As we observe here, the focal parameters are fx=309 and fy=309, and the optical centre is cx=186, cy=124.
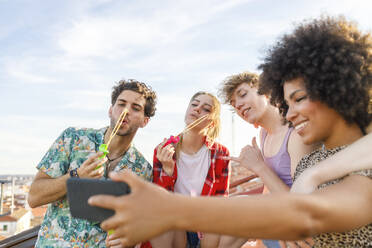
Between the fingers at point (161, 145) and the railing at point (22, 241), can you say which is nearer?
the fingers at point (161, 145)

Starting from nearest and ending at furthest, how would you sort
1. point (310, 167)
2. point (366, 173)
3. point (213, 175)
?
1. point (366, 173)
2. point (310, 167)
3. point (213, 175)

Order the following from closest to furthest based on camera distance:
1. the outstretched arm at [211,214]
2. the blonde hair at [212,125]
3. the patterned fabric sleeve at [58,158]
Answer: the outstretched arm at [211,214]
the patterned fabric sleeve at [58,158]
the blonde hair at [212,125]

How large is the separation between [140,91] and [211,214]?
7.67ft

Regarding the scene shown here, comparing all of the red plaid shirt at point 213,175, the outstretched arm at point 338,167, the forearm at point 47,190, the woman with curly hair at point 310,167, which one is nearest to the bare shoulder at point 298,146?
the woman with curly hair at point 310,167

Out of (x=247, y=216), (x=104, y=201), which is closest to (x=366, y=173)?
(x=247, y=216)

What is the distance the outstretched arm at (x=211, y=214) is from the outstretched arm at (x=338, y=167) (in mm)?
318

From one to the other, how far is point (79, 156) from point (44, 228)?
2.03 feet

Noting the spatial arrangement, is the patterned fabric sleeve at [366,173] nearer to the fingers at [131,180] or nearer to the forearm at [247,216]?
the forearm at [247,216]

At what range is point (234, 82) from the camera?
3037 mm

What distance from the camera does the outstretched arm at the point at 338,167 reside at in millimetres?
1271

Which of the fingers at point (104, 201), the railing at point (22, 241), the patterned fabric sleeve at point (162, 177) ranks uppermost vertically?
the patterned fabric sleeve at point (162, 177)

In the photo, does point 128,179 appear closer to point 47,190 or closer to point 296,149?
point 296,149

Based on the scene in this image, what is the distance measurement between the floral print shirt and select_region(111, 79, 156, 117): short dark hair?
0.53m

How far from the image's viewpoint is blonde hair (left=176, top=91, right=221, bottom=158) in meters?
3.22
